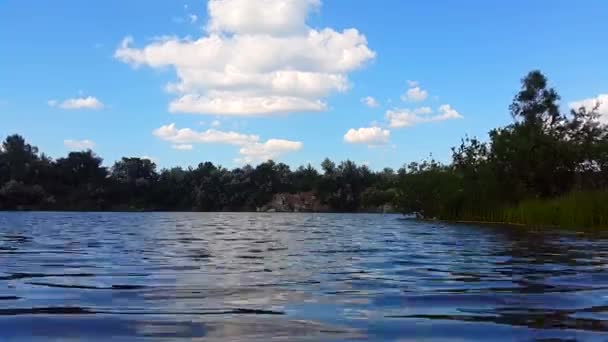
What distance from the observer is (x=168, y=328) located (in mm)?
5668

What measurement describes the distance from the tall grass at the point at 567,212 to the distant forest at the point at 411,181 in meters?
0.06

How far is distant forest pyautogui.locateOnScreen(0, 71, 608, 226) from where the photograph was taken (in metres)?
43.5

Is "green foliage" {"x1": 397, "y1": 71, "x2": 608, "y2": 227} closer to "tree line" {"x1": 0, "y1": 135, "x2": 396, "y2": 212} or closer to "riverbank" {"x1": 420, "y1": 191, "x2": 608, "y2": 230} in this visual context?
"riverbank" {"x1": 420, "y1": 191, "x2": 608, "y2": 230}

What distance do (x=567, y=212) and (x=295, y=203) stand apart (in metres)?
94.0

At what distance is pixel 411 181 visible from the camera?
178ft

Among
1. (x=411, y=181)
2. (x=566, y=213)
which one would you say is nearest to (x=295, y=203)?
(x=411, y=181)

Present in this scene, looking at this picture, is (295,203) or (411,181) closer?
(411,181)

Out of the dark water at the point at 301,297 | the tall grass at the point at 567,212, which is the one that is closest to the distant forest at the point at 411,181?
the tall grass at the point at 567,212

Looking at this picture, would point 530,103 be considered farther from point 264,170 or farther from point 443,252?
point 264,170

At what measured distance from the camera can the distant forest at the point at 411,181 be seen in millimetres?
43469

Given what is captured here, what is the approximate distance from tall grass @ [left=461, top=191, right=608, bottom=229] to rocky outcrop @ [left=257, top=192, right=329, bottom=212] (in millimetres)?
82953

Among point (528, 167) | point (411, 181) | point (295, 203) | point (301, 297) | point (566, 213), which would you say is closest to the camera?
point (301, 297)

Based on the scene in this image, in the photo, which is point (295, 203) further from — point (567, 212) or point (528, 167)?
point (567, 212)

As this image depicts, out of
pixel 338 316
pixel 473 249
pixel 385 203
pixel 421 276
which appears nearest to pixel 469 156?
pixel 473 249
